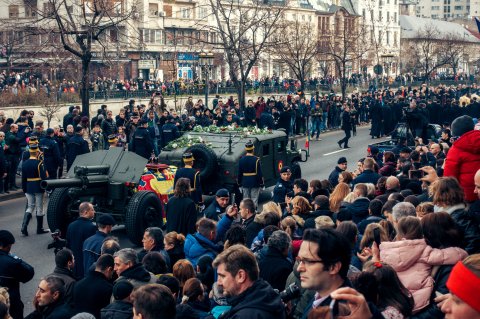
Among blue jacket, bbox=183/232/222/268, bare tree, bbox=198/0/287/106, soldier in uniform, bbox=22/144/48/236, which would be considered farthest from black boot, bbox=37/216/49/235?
bare tree, bbox=198/0/287/106

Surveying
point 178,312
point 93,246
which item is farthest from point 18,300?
point 178,312

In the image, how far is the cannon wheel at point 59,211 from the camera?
15422 millimetres

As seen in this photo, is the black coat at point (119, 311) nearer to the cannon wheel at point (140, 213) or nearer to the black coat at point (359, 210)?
the black coat at point (359, 210)

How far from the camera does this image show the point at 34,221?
1856 cm

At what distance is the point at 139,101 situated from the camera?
156 ft

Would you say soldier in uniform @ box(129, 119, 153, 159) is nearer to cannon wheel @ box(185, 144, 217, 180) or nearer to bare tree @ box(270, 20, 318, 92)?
cannon wheel @ box(185, 144, 217, 180)

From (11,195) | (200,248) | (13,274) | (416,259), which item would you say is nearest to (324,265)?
(416,259)

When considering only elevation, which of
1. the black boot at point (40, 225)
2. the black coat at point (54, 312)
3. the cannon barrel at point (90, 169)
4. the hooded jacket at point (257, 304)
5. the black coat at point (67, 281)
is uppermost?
the hooded jacket at point (257, 304)

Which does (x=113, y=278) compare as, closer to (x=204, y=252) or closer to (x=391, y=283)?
(x=204, y=252)

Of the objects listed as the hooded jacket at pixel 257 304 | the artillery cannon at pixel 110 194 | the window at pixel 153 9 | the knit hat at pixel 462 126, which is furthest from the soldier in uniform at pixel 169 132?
the window at pixel 153 9

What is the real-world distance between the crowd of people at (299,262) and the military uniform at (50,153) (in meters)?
7.90

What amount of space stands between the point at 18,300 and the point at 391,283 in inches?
212

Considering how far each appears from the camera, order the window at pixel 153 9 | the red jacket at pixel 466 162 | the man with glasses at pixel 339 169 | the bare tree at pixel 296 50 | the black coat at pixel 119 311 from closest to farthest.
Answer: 1. the black coat at pixel 119 311
2. the red jacket at pixel 466 162
3. the man with glasses at pixel 339 169
4. the bare tree at pixel 296 50
5. the window at pixel 153 9

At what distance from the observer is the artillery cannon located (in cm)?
→ 1532
